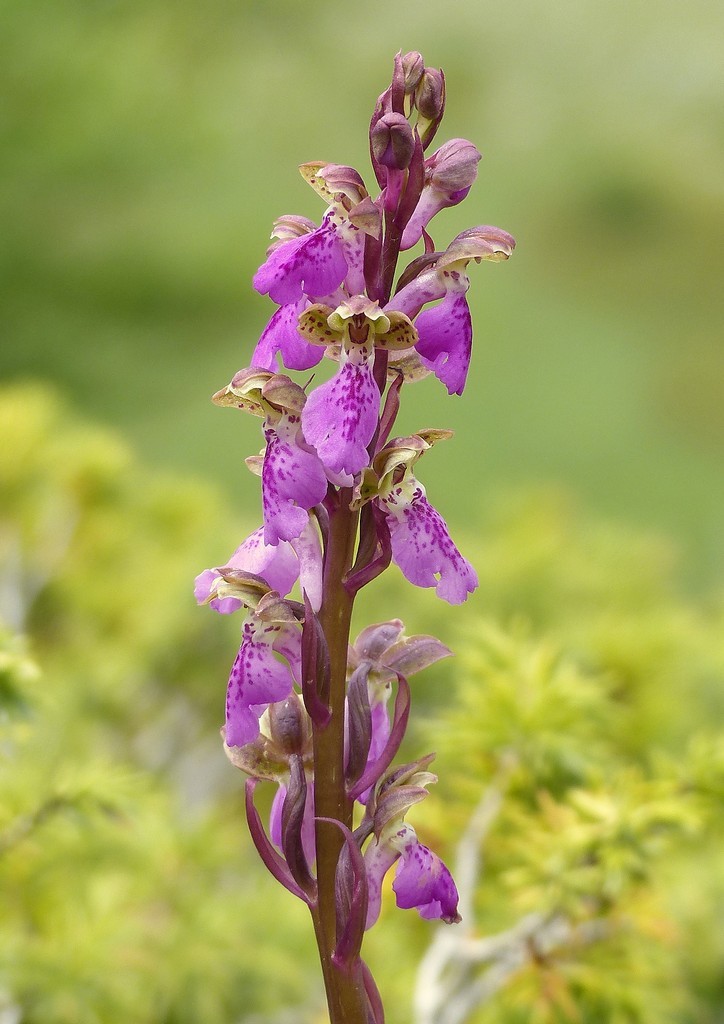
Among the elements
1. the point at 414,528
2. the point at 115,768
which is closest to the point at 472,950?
the point at 115,768

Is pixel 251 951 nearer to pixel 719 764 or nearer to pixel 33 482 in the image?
→ pixel 719 764

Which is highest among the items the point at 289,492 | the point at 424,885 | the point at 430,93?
the point at 430,93

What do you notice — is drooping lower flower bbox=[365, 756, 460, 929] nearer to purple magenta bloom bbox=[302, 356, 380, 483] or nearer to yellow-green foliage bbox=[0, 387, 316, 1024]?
purple magenta bloom bbox=[302, 356, 380, 483]

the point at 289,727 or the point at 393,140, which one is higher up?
the point at 393,140

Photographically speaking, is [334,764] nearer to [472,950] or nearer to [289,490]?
[289,490]

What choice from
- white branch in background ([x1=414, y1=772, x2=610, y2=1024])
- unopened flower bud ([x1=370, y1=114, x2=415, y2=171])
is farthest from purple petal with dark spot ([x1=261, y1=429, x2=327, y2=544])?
white branch in background ([x1=414, y1=772, x2=610, y2=1024])

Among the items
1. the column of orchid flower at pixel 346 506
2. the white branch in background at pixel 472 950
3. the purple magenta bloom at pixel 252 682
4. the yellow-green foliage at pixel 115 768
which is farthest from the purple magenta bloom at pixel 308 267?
the white branch in background at pixel 472 950
